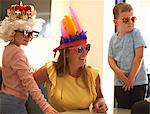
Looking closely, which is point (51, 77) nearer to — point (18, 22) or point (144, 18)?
point (18, 22)

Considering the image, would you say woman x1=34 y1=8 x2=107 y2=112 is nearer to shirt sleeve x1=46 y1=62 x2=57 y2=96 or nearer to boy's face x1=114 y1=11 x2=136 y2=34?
shirt sleeve x1=46 y1=62 x2=57 y2=96

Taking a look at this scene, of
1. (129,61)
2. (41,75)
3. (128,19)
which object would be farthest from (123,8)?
(41,75)

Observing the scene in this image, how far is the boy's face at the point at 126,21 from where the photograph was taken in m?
1.16

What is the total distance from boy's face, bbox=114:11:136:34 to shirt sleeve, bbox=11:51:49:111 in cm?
46

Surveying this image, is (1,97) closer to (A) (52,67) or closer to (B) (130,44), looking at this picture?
(A) (52,67)

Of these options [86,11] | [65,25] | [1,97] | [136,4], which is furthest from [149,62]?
[86,11]

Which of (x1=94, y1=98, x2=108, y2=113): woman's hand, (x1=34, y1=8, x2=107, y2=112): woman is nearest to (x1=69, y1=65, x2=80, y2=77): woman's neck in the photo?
(x1=34, y1=8, x2=107, y2=112): woman

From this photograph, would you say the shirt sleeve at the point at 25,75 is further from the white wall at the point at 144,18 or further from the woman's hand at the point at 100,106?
the white wall at the point at 144,18

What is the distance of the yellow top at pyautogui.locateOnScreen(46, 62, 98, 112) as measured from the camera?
99 centimetres

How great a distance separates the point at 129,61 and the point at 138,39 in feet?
0.35

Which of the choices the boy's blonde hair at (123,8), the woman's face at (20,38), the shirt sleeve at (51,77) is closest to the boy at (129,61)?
the boy's blonde hair at (123,8)

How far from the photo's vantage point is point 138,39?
3.83 ft

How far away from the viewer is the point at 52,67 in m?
1.07

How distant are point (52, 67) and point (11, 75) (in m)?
0.17
